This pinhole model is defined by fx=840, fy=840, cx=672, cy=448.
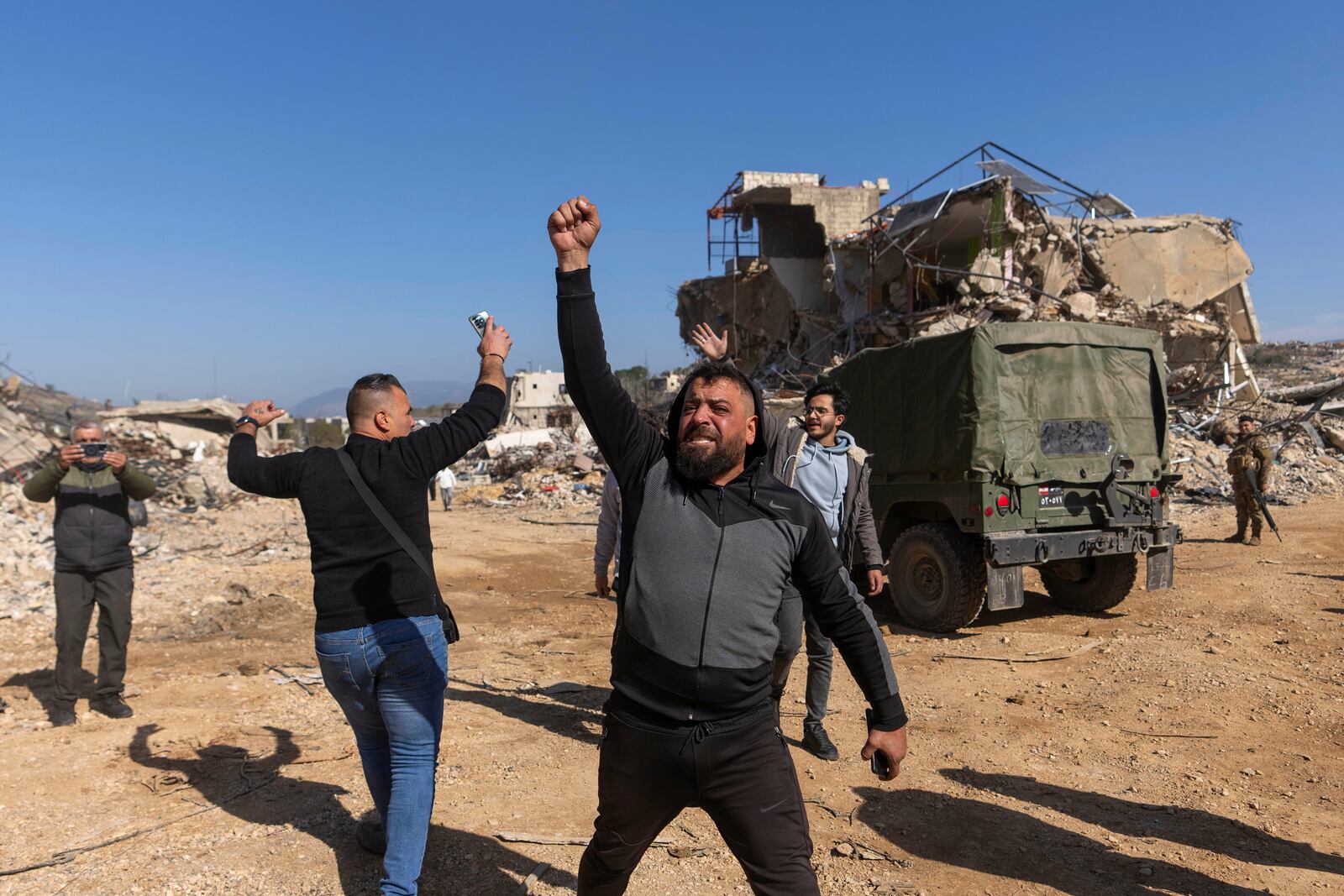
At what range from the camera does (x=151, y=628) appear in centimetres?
827

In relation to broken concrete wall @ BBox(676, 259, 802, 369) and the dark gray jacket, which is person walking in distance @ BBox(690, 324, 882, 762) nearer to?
the dark gray jacket

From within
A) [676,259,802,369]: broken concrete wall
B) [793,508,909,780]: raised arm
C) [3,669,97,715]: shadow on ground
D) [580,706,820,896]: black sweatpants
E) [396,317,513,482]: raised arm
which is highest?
[676,259,802,369]: broken concrete wall

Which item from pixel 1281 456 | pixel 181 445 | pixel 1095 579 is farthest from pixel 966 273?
pixel 181 445

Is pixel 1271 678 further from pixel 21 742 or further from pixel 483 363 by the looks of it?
pixel 21 742

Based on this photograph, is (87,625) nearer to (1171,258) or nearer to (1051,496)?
(1051,496)

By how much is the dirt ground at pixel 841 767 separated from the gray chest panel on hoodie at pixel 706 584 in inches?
64.3

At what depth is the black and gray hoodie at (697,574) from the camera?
219 cm

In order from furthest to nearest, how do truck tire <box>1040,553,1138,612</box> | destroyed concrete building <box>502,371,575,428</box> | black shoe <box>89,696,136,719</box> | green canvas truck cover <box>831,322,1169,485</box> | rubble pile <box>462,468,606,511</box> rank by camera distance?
1. destroyed concrete building <box>502,371,575,428</box>
2. rubble pile <box>462,468,606,511</box>
3. truck tire <box>1040,553,1138,612</box>
4. green canvas truck cover <box>831,322,1169,485</box>
5. black shoe <box>89,696,136,719</box>

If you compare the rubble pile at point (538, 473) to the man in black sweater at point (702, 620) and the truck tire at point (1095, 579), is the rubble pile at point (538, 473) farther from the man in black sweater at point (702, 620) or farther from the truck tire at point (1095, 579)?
the man in black sweater at point (702, 620)

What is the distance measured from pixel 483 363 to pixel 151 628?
7087mm

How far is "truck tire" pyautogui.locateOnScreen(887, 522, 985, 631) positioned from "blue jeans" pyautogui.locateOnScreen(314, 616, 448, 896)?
17.4 feet

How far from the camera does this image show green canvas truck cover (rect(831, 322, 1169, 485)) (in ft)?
23.6

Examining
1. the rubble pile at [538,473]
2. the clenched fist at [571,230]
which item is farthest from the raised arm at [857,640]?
the rubble pile at [538,473]

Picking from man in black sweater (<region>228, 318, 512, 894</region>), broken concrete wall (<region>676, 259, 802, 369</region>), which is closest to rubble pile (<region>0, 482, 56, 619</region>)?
man in black sweater (<region>228, 318, 512, 894</region>)
